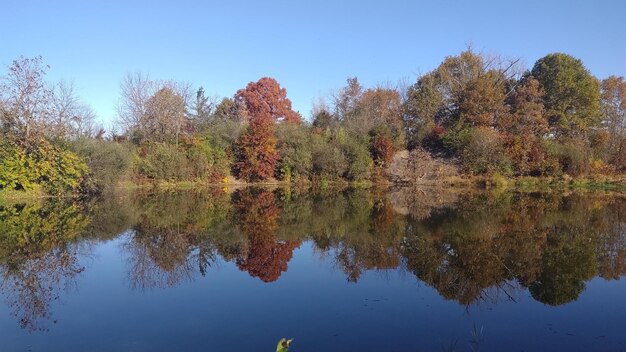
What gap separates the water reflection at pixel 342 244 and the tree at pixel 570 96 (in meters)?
23.6

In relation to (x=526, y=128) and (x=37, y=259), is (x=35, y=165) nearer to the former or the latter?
(x=37, y=259)

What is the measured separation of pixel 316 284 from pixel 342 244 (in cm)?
315

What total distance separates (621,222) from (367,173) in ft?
73.7

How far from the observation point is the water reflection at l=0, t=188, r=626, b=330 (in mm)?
7930

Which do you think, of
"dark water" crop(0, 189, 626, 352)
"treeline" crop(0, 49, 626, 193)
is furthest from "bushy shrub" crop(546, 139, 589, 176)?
"dark water" crop(0, 189, 626, 352)

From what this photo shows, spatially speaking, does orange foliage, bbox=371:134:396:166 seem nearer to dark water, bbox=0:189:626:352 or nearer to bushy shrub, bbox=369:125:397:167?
bushy shrub, bbox=369:125:397:167

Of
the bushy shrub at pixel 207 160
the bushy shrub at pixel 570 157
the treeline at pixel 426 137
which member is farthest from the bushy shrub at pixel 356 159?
the bushy shrub at pixel 570 157

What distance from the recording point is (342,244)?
11.2 meters

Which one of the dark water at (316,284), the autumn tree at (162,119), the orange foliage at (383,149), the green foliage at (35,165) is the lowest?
the dark water at (316,284)

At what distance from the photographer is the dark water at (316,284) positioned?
5.66 meters

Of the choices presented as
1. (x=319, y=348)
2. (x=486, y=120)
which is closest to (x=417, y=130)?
(x=486, y=120)

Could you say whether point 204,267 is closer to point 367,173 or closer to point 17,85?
point 17,85

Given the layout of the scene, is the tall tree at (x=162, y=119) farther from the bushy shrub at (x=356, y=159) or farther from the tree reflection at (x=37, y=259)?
the tree reflection at (x=37, y=259)

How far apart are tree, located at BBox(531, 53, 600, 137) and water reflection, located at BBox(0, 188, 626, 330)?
2361cm
